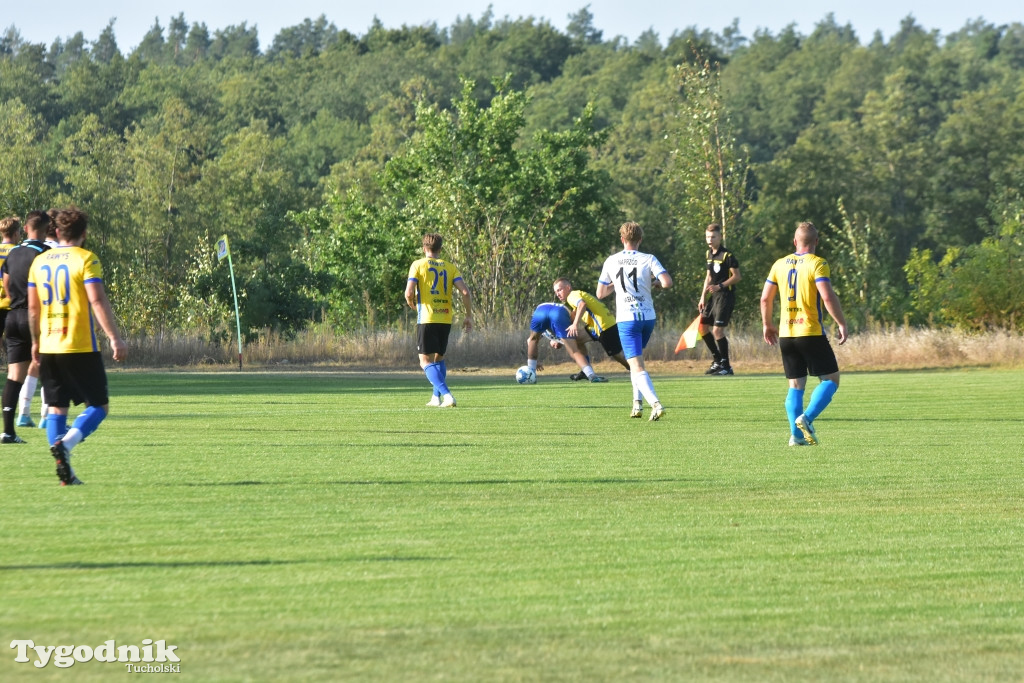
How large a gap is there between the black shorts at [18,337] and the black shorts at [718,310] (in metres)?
12.8

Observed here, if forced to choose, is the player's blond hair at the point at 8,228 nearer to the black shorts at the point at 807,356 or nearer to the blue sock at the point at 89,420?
the blue sock at the point at 89,420

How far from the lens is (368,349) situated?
3092 cm

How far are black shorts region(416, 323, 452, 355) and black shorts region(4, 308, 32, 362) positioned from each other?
17.2 feet

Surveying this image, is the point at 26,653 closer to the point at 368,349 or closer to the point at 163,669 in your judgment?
the point at 163,669

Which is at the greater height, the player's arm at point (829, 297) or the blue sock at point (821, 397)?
the player's arm at point (829, 297)

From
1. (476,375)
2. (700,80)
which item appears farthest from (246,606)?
(700,80)

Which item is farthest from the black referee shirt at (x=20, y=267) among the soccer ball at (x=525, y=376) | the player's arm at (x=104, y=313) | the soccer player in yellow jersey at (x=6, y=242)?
the soccer ball at (x=525, y=376)

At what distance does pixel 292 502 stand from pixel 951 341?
22527 millimetres

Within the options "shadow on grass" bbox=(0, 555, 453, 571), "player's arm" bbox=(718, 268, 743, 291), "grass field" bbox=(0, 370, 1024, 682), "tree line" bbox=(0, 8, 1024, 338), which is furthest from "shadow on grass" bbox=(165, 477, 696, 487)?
"tree line" bbox=(0, 8, 1024, 338)

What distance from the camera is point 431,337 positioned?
16672mm

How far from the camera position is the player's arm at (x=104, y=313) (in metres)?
8.87

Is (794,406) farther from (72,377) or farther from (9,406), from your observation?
(9,406)

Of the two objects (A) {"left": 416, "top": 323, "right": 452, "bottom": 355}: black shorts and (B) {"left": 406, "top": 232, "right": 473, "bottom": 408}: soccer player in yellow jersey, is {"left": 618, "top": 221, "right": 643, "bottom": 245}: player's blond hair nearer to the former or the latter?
(B) {"left": 406, "top": 232, "right": 473, "bottom": 408}: soccer player in yellow jersey
